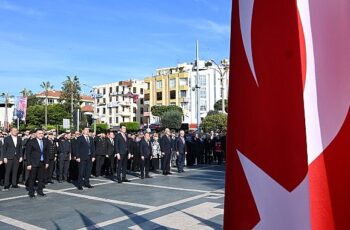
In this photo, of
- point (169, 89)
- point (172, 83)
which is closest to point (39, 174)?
point (172, 83)

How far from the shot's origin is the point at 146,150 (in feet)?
51.1

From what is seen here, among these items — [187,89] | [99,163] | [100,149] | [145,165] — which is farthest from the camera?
[187,89]

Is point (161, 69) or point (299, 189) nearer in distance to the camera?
point (299, 189)

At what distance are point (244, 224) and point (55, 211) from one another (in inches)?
302

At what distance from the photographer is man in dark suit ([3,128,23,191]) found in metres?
13.1

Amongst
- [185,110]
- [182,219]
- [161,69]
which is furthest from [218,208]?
[161,69]

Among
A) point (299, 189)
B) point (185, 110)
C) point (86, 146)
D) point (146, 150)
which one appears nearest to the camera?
point (299, 189)

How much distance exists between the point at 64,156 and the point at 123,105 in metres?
94.9

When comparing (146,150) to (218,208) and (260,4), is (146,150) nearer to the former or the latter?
(218,208)

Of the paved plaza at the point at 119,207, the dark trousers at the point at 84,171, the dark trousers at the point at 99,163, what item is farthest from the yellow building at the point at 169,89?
the paved plaza at the point at 119,207

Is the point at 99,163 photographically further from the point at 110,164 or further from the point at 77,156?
the point at 77,156

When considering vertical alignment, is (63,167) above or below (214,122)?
below

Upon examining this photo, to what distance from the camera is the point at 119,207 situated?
9.28m

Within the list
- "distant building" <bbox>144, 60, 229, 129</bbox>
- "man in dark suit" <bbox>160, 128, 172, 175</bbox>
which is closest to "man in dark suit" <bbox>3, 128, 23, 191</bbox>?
"man in dark suit" <bbox>160, 128, 172, 175</bbox>
